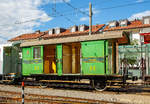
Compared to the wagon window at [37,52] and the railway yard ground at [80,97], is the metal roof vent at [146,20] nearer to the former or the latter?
the railway yard ground at [80,97]

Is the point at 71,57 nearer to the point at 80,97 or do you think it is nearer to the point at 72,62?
the point at 72,62

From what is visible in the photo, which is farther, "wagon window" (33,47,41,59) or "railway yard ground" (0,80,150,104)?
"wagon window" (33,47,41,59)

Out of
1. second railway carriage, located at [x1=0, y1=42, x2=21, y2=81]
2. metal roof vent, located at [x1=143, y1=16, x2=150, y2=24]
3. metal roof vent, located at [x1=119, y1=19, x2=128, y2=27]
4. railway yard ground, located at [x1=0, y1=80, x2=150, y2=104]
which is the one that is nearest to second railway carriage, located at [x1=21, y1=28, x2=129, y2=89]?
railway yard ground, located at [x1=0, y1=80, x2=150, y2=104]

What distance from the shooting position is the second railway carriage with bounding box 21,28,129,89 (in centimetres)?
1127

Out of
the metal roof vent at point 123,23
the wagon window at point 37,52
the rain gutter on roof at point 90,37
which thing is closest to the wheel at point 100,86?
the rain gutter on roof at point 90,37

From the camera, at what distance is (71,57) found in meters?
14.0

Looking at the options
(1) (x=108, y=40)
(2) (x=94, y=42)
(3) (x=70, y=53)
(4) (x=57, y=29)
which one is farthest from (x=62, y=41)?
(4) (x=57, y=29)

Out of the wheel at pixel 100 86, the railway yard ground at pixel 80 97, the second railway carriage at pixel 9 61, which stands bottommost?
the railway yard ground at pixel 80 97

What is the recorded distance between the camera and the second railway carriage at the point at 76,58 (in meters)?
11.3

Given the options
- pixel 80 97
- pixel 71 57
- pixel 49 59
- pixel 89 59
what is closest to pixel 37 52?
pixel 49 59

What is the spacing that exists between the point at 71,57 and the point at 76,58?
1.38ft

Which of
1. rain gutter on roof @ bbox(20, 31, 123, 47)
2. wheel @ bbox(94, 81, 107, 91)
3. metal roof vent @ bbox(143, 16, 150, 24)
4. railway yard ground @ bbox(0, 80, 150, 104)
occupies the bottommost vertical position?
railway yard ground @ bbox(0, 80, 150, 104)

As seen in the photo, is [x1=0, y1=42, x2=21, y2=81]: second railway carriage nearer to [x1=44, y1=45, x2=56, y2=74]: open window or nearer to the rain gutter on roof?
the rain gutter on roof

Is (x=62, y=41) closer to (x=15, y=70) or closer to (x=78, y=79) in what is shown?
(x=78, y=79)
